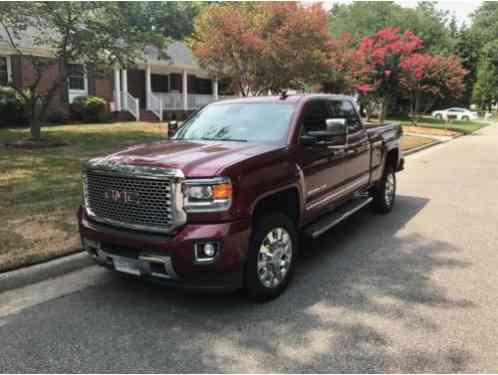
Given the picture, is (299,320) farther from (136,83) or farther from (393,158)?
(136,83)

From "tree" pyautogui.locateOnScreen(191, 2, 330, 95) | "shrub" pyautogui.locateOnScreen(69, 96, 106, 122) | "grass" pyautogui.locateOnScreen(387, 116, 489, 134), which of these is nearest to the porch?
"shrub" pyautogui.locateOnScreen(69, 96, 106, 122)

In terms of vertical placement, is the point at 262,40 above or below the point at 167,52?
below

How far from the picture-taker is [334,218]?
208 inches

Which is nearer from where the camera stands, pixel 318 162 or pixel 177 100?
pixel 318 162

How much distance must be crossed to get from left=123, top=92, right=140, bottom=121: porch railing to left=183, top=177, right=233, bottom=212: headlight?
21.0 m

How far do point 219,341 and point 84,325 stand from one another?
1.16m

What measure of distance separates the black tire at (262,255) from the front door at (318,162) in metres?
0.60

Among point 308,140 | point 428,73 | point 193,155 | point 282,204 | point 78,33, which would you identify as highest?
point 428,73

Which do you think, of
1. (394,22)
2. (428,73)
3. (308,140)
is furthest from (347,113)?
(394,22)

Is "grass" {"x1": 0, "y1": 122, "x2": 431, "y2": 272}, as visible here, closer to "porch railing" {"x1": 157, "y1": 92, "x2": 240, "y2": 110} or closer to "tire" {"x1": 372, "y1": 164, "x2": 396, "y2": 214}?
"tire" {"x1": 372, "y1": 164, "x2": 396, "y2": 214}

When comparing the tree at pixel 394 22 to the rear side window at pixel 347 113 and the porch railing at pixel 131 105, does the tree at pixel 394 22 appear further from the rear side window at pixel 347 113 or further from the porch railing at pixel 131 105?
the rear side window at pixel 347 113

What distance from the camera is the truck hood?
3.60m

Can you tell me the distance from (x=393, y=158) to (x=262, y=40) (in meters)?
9.92

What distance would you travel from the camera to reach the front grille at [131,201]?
3.61 metres
